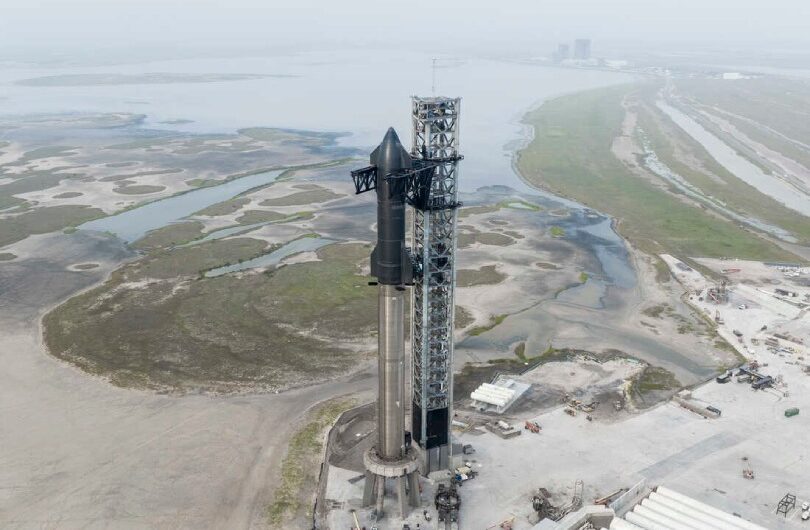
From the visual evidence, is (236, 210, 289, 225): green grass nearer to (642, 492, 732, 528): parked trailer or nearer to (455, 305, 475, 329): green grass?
(455, 305, 475, 329): green grass

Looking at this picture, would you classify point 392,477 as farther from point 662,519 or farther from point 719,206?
point 719,206

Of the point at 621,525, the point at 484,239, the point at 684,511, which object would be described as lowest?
the point at 684,511

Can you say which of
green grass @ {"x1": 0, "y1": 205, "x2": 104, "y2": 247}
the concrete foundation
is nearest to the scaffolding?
the concrete foundation

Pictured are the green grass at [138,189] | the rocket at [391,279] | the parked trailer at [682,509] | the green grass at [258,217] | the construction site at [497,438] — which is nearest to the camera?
the rocket at [391,279]

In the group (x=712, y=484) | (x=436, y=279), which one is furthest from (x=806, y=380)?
(x=436, y=279)

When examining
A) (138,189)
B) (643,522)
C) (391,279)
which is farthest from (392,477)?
(138,189)

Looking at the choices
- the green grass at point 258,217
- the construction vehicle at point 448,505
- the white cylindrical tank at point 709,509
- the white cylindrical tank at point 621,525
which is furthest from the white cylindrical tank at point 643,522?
the green grass at point 258,217

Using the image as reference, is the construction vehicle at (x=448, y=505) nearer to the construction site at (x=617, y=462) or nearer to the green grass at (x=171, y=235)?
the construction site at (x=617, y=462)
